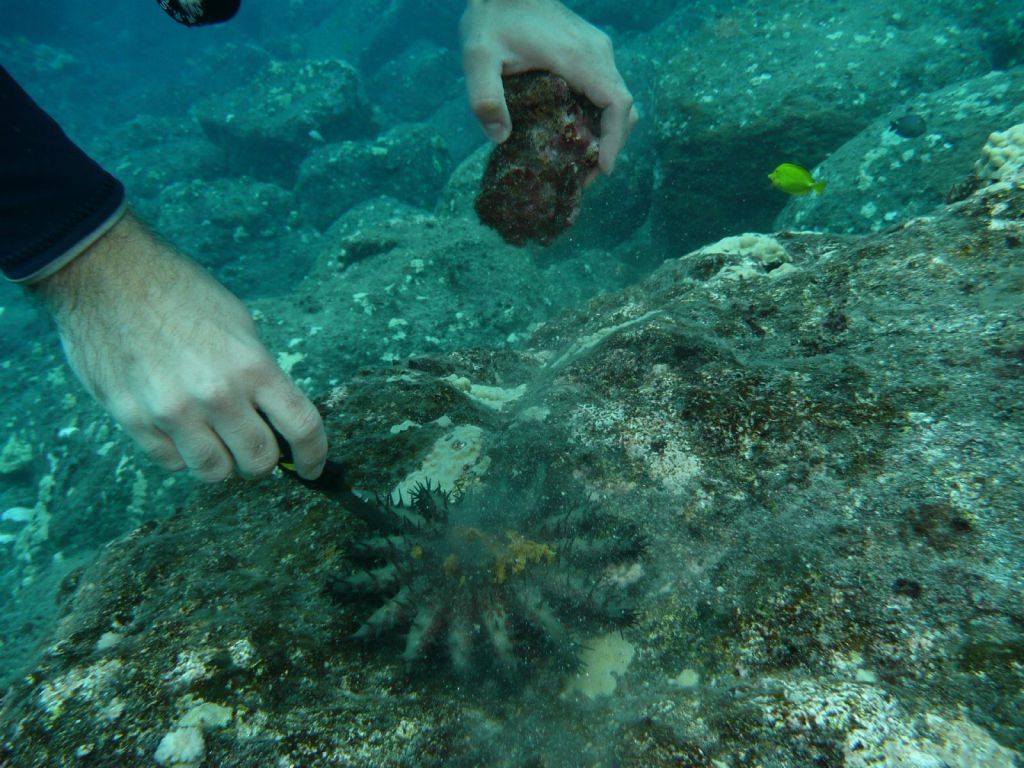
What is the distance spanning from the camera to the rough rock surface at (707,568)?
1.28 meters

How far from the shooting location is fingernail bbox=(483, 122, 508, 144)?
2326 mm

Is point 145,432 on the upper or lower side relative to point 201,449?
upper

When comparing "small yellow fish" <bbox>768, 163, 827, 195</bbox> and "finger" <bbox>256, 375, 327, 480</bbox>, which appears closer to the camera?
"finger" <bbox>256, 375, 327, 480</bbox>

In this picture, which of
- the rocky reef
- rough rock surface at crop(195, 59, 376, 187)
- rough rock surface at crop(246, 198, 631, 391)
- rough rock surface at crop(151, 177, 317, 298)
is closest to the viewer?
the rocky reef

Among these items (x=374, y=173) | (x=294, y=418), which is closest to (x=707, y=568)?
(x=294, y=418)

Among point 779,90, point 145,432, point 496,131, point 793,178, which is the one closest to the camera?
point 145,432

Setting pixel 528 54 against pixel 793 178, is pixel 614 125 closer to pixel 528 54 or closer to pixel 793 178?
pixel 528 54

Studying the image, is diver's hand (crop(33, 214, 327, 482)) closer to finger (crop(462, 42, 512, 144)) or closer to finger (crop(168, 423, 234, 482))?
finger (crop(168, 423, 234, 482))

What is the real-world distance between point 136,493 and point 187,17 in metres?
4.62

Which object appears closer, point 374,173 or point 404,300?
point 404,300

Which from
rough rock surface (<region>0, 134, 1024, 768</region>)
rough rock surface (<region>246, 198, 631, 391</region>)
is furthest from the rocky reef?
rough rock surface (<region>246, 198, 631, 391</region>)

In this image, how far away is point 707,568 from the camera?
64.2 inches

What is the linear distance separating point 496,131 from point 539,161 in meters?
0.28

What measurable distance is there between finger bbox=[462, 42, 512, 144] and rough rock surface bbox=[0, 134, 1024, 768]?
3.73 ft
